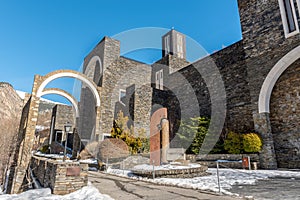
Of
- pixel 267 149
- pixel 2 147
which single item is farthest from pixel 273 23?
pixel 2 147

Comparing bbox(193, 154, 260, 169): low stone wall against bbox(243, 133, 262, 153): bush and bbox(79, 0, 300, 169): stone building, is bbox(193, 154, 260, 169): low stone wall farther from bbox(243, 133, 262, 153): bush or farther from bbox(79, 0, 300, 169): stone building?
bbox(79, 0, 300, 169): stone building

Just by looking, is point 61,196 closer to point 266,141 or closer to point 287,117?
point 266,141

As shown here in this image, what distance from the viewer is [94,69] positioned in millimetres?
17344

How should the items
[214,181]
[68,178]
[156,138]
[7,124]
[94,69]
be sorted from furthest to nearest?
[7,124]
[94,69]
[156,138]
[214,181]
[68,178]

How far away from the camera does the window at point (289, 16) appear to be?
8383 millimetres

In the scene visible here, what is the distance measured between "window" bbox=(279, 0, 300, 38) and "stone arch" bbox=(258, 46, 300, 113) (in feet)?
3.64

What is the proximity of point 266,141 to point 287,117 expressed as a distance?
60.5 inches

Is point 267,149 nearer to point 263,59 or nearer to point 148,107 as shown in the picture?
point 263,59

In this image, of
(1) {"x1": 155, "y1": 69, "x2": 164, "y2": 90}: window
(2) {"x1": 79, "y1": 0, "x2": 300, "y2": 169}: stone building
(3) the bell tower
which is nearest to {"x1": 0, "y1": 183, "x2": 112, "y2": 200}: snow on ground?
(2) {"x1": 79, "y1": 0, "x2": 300, "y2": 169}: stone building

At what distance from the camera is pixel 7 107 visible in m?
25.4

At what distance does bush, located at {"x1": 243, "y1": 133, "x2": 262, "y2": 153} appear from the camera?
837 cm

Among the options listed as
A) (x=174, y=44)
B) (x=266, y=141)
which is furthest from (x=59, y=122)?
(x=266, y=141)

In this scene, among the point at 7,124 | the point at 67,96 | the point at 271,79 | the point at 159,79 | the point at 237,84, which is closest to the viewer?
the point at 271,79

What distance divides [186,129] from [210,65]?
17.0ft
